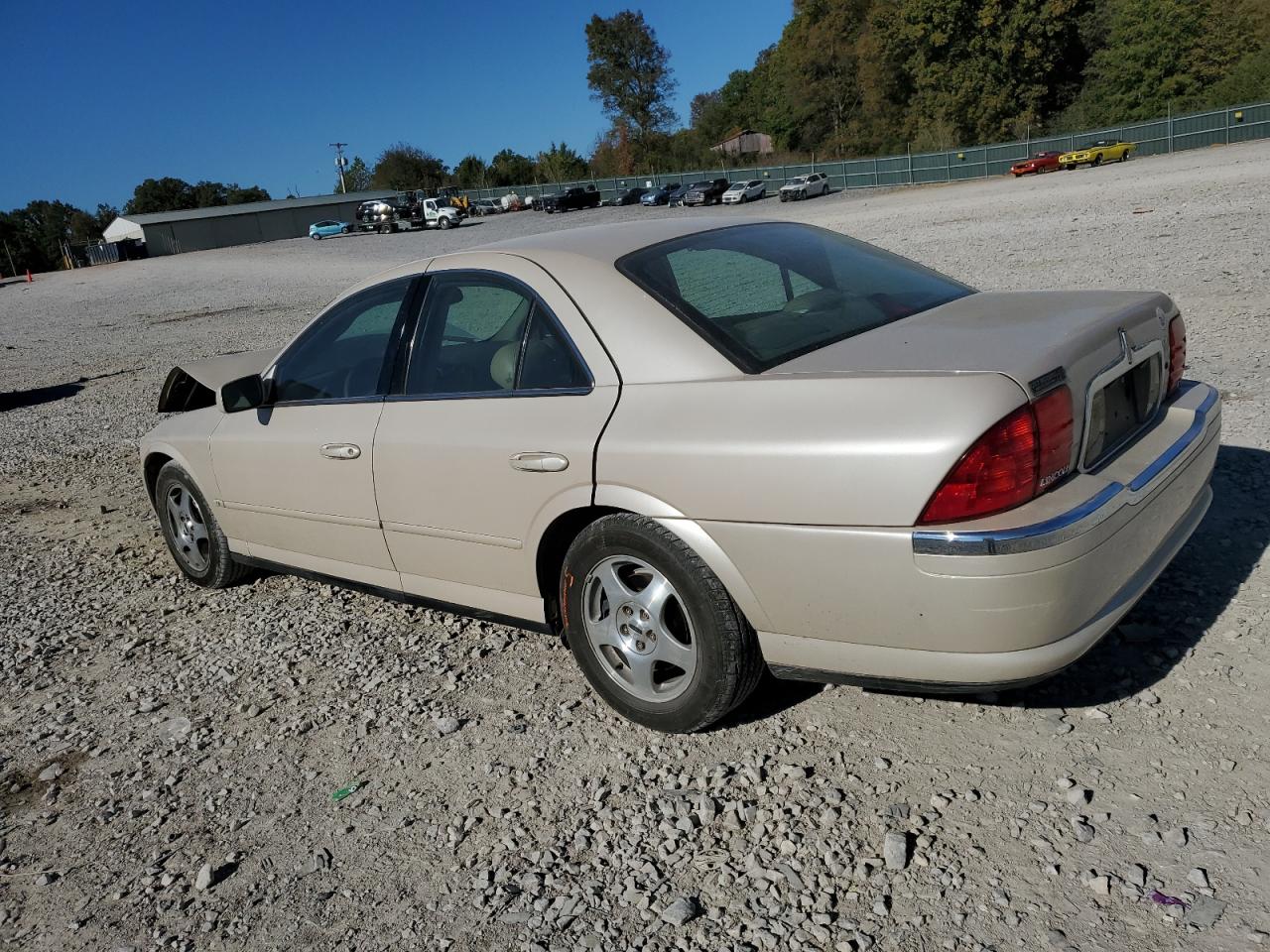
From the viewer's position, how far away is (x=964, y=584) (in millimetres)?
2574

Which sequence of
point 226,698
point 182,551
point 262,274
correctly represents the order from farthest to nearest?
point 262,274 < point 182,551 < point 226,698

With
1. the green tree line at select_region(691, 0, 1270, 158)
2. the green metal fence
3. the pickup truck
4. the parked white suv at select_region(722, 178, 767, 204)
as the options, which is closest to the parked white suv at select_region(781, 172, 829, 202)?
the parked white suv at select_region(722, 178, 767, 204)

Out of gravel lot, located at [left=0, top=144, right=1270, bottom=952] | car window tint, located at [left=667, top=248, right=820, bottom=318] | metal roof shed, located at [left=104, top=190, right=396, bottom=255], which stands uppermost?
metal roof shed, located at [left=104, top=190, right=396, bottom=255]

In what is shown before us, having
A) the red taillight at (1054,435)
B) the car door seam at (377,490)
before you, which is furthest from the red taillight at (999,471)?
the car door seam at (377,490)

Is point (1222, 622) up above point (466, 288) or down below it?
below

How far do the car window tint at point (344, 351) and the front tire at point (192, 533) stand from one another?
970 millimetres

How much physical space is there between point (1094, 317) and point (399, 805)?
257cm

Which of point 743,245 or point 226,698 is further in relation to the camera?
point 226,698

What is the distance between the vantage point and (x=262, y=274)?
36906 mm

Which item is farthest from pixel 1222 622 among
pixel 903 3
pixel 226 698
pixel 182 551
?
pixel 903 3

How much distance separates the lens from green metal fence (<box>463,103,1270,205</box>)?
140 ft

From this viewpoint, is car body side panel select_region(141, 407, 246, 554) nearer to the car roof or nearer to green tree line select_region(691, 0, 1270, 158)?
the car roof

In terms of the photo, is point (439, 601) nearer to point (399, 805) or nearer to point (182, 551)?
point (399, 805)

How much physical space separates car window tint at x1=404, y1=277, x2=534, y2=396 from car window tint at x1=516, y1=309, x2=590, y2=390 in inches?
3.2
